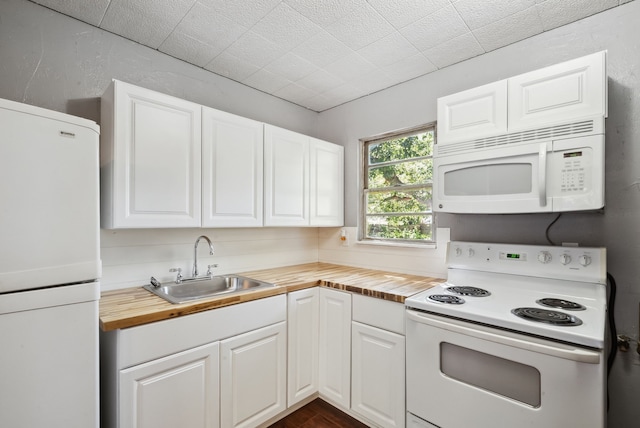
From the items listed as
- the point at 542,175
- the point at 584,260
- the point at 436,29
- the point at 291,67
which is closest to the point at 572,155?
the point at 542,175

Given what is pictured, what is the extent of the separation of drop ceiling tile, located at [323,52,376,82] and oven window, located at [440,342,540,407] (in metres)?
1.89

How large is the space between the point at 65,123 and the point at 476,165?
1.96 meters

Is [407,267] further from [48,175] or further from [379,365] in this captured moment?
[48,175]

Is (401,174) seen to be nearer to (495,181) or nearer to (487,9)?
(495,181)

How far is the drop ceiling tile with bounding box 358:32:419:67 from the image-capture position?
6.21 feet

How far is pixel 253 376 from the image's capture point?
A: 1.76m

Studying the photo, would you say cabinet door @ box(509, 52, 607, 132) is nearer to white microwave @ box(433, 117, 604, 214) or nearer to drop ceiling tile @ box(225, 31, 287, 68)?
white microwave @ box(433, 117, 604, 214)

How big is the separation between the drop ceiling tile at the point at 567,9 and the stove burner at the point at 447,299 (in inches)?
63.7

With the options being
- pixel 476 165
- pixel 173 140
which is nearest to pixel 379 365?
pixel 476 165

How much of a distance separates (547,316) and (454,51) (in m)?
1.71

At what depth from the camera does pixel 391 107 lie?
253 cm

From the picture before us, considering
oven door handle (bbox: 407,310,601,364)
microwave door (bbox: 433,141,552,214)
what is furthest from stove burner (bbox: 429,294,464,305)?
microwave door (bbox: 433,141,552,214)

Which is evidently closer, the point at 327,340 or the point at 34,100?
the point at 34,100

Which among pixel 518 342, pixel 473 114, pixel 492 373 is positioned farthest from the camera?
pixel 473 114
